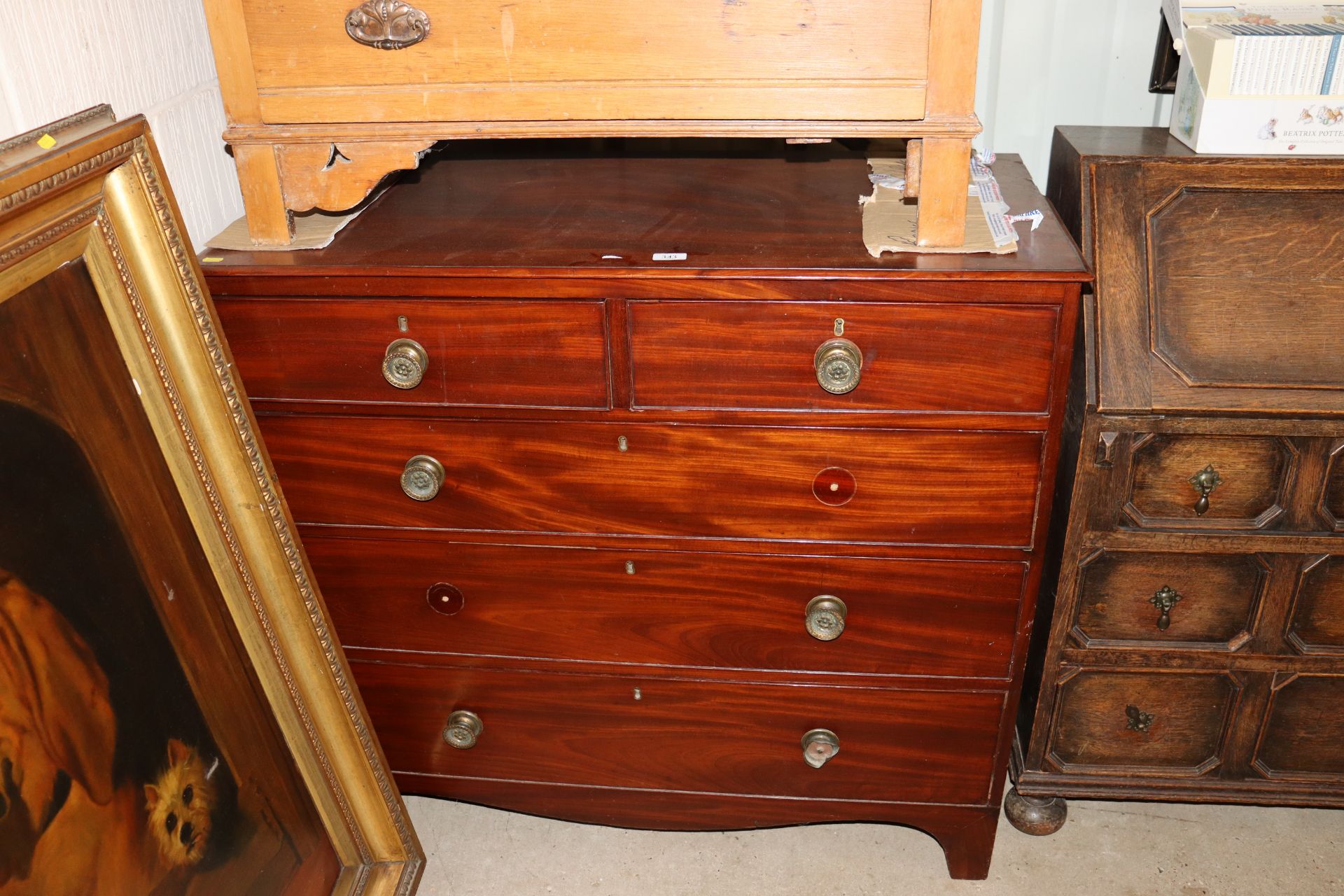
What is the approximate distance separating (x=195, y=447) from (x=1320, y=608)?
66.7 inches

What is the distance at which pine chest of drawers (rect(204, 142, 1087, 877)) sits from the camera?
1.46 metres

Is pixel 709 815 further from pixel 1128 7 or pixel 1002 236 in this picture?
pixel 1128 7

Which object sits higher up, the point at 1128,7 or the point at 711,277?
the point at 1128,7

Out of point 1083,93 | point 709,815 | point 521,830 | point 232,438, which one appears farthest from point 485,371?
point 1083,93

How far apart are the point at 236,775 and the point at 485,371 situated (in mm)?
646

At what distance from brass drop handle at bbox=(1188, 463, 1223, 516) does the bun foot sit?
688mm

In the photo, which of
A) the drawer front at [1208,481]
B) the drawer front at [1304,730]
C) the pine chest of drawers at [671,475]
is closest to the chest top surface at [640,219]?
the pine chest of drawers at [671,475]

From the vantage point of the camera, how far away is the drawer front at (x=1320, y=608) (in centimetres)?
171

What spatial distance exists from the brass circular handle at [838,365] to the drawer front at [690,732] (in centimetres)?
56

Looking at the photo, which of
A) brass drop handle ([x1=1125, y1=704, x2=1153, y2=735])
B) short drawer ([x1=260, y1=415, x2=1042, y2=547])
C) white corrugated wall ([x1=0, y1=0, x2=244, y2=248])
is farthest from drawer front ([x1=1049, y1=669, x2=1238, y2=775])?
white corrugated wall ([x1=0, y1=0, x2=244, y2=248])

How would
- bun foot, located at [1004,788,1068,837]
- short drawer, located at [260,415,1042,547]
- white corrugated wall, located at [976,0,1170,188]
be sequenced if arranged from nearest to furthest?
short drawer, located at [260,415,1042,547] < white corrugated wall, located at [976,0,1170,188] < bun foot, located at [1004,788,1068,837]

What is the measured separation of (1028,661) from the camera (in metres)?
1.96

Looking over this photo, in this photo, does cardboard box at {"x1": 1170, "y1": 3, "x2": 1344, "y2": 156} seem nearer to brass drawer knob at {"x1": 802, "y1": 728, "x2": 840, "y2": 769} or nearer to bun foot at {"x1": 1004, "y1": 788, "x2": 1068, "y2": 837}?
brass drawer knob at {"x1": 802, "y1": 728, "x2": 840, "y2": 769}

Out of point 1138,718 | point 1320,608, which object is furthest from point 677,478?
point 1320,608
